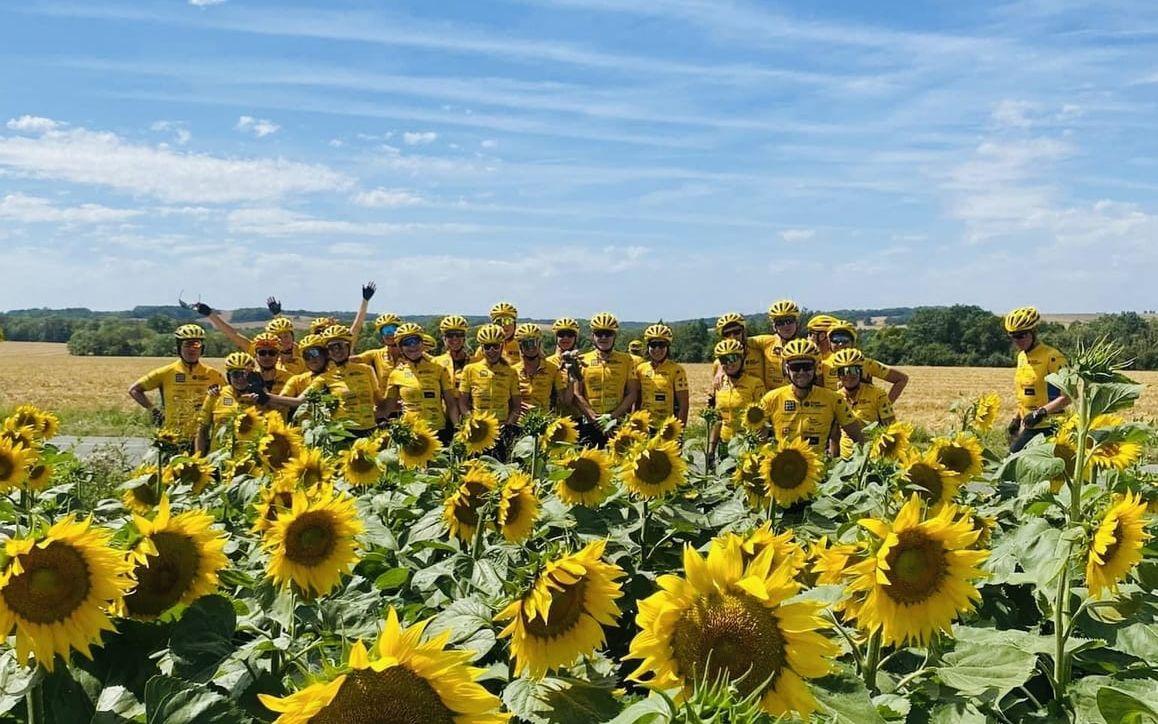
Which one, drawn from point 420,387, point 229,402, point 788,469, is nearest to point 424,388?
point 420,387

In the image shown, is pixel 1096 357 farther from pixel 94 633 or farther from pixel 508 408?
pixel 508 408

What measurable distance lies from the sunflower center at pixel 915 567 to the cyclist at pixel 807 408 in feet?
15.9

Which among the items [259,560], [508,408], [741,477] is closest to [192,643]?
[259,560]

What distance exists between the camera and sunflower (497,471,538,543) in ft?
12.1

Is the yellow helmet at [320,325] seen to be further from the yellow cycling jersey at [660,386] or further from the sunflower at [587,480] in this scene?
the sunflower at [587,480]

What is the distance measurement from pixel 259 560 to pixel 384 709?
73.4 inches

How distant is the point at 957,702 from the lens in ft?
7.48

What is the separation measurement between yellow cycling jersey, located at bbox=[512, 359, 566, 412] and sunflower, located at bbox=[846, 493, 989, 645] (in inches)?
283

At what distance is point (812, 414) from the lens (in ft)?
23.6

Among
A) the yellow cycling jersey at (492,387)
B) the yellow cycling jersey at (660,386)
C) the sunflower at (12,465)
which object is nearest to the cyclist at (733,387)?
the yellow cycling jersey at (660,386)

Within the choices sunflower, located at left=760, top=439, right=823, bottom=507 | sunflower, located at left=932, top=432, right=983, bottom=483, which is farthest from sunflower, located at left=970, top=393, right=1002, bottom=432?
sunflower, located at left=760, top=439, right=823, bottom=507

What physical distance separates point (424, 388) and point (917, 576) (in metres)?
7.24

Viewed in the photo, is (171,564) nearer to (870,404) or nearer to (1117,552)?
(1117,552)

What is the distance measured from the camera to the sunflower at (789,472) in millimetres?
4746
